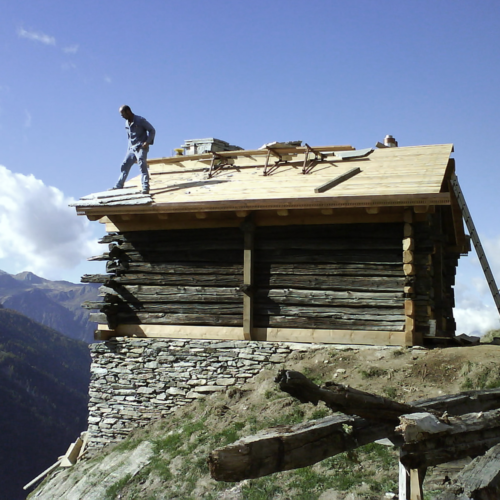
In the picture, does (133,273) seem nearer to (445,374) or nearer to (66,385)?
(445,374)

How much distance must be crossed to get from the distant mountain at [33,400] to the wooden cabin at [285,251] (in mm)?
49043

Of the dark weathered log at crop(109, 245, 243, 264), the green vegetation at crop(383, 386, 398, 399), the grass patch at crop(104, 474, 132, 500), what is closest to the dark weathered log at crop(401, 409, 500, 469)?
the green vegetation at crop(383, 386, 398, 399)

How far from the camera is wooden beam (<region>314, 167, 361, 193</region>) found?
11.8m

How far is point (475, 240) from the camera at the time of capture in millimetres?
13766

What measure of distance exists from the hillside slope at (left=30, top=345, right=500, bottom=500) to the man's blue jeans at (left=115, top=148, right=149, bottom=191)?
17.1 feet

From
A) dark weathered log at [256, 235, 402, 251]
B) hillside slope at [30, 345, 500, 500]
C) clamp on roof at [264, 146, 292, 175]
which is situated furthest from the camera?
clamp on roof at [264, 146, 292, 175]

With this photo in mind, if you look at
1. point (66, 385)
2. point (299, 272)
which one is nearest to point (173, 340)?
point (299, 272)

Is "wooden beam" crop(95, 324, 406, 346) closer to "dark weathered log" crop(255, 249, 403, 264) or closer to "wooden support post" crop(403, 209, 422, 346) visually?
"wooden support post" crop(403, 209, 422, 346)

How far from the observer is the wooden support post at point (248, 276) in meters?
12.1

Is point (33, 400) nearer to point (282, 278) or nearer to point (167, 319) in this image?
point (167, 319)

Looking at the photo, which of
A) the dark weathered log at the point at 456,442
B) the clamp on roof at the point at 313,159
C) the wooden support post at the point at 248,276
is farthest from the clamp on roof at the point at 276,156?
the dark weathered log at the point at 456,442

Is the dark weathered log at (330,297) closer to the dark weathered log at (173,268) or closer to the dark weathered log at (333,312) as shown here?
the dark weathered log at (333,312)

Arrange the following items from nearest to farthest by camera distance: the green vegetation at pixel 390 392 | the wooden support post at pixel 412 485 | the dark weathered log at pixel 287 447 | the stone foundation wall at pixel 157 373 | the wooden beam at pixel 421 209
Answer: the dark weathered log at pixel 287 447
the wooden support post at pixel 412 485
the green vegetation at pixel 390 392
the wooden beam at pixel 421 209
the stone foundation wall at pixel 157 373

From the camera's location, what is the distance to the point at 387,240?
11.6m
